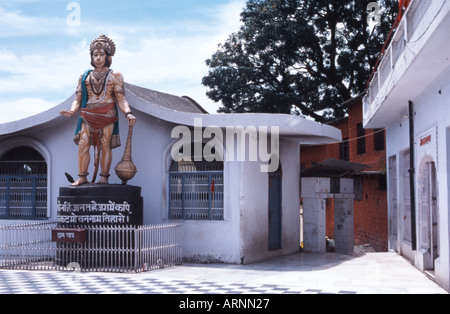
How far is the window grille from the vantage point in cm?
1442

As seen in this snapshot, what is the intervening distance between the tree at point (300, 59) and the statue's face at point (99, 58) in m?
16.9

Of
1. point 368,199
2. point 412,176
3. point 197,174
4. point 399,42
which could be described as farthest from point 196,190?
point 368,199

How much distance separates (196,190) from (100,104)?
127 inches

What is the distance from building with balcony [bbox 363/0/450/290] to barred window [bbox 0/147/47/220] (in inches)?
381

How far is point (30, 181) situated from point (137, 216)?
4.66m

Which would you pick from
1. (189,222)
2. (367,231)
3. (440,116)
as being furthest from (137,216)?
(367,231)

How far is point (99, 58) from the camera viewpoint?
45.6 ft

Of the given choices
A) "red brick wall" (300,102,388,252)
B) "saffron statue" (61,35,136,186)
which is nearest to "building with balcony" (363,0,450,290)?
"red brick wall" (300,102,388,252)

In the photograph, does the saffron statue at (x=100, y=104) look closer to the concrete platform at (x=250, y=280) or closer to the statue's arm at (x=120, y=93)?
the statue's arm at (x=120, y=93)

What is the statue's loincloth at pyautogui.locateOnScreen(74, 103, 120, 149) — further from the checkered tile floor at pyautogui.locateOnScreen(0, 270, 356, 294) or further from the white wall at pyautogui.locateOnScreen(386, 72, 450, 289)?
the white wall at pyautogui.locateOnScreen(386, 72, 450, 289)

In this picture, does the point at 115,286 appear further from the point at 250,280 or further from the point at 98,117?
the point at 98,117

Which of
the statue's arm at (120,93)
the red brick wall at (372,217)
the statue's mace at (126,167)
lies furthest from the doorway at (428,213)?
the red brick wall at (372,217)

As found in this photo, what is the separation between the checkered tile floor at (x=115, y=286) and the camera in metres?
9.95
